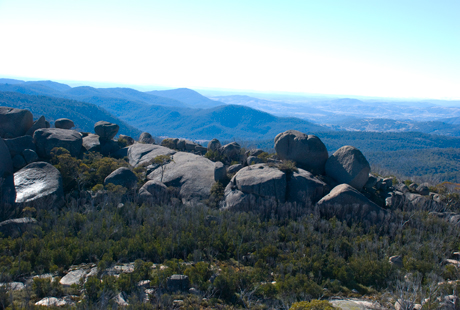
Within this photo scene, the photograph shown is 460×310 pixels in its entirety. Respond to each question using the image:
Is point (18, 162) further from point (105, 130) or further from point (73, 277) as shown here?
point (73, 277)

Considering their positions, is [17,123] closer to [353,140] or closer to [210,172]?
[210,172]

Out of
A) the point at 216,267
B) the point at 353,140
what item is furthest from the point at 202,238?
the point at 353,140

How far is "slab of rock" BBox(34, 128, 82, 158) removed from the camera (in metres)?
22.2

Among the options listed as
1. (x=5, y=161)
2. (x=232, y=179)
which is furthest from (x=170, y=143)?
(x=5, y=161)

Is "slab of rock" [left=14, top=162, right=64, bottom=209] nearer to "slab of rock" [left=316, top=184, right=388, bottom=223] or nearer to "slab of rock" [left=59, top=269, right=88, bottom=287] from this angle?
"slab of rock" [left=59, top=269, right=88, bottom=287]

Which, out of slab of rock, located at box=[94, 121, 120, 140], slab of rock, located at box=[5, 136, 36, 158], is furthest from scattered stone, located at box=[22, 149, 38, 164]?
slab of rock, located at box=[94, 121, 120, 140]

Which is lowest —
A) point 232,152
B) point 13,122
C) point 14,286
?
point 14,286

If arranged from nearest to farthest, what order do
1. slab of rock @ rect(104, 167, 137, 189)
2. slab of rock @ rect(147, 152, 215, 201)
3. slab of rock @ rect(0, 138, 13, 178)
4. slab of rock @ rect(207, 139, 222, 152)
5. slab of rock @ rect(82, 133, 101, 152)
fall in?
slab of rock @ rect(0, 138, 13, 178) < slab of rock @ rect(104, 167, 137, 189) < slab of rock @ rect(147, 152, 215, 201) < slab of rock @ rect(82, 133, 101, 152) < slab of rock @ rect(207, 139, 222, 152)

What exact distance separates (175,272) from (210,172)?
12.2m

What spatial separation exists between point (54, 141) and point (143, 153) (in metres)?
6.99

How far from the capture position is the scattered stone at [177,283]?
952 cm

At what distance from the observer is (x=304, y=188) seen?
61.5ft

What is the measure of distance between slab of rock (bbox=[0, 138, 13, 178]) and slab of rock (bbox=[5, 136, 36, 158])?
863 millimetres

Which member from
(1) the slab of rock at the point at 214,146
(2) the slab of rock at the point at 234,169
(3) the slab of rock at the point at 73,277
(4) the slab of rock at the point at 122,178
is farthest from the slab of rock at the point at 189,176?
(3) the slab of rock at the point at 73,277
